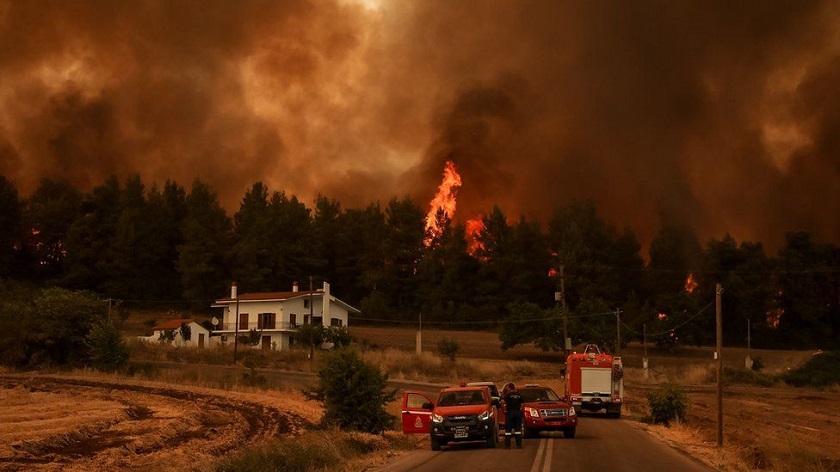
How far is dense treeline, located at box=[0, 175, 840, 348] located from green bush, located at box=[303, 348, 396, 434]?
273ft

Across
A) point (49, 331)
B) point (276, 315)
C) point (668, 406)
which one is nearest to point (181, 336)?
point (276, 315)

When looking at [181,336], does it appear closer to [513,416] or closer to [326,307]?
[326,307]

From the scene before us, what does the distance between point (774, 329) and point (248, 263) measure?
79.9m

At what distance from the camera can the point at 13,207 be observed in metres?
126

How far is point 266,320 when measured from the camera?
9406cm

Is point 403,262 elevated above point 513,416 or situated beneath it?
elevated above

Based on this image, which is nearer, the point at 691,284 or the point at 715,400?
the point at 715,400

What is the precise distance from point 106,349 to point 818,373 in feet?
227

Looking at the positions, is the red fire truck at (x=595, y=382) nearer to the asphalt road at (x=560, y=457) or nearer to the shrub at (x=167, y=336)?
the asphalt road at (x=560, y=457)

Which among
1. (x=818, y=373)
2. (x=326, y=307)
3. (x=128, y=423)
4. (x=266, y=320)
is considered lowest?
(x=818, y=373)

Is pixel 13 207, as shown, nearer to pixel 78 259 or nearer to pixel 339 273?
pixel 78 259

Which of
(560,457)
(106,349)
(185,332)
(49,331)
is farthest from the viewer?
(185,332)

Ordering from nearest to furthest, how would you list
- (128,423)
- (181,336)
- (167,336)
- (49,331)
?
(128,423), (49,331), (167,336), (181,336)

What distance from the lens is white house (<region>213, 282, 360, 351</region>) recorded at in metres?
93.2
